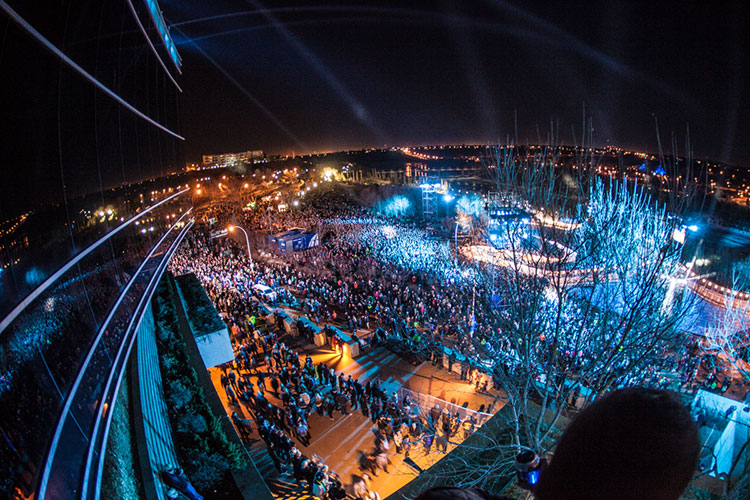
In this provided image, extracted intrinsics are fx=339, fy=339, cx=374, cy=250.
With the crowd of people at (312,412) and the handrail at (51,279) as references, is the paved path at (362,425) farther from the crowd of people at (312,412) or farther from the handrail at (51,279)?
the handrail at (51,279)

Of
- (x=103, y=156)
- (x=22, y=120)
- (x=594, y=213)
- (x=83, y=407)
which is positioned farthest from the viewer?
(x=594, y=213)

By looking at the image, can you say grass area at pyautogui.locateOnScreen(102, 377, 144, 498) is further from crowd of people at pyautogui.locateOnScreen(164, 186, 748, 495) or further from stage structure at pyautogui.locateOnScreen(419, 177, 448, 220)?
stage structure at pyautogui.locateOnScreen(419, 177, 448, 220)

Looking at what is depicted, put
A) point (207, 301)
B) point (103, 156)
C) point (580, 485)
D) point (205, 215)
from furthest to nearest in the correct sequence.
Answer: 1. point (205, 215)
2. point (207, 301)
3. point (103, 156)
4. point (580, 485)

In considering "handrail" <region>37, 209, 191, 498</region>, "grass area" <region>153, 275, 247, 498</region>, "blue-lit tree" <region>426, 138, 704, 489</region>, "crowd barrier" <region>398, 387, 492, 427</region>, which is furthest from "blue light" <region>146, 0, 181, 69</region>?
"crowd barrier" <region>398, 387, 492, 427</region>

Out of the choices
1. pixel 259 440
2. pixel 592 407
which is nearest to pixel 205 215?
pixel 259 440

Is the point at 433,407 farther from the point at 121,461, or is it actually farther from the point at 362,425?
the point at 121,461

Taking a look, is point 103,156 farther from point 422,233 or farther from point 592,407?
point 422,233

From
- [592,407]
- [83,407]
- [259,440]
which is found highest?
[592,407]

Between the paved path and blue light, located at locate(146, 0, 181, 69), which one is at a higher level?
blue light, located at locate(146, 0, 181, 69)
